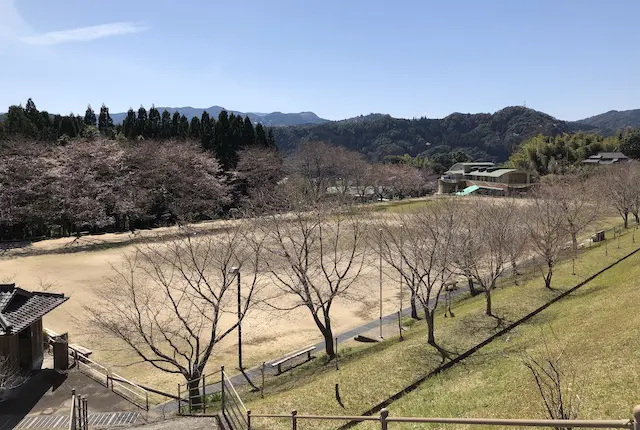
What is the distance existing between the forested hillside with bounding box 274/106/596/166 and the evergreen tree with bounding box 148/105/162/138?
3760 inches

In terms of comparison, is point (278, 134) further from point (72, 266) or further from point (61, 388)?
point (61, 388)

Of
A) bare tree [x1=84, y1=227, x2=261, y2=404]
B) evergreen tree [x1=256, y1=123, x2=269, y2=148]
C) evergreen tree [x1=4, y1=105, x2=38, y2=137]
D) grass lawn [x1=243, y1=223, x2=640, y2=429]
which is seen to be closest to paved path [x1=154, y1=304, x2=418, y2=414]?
bare tree [x1=84, y1=227, x2=261, y2=404]

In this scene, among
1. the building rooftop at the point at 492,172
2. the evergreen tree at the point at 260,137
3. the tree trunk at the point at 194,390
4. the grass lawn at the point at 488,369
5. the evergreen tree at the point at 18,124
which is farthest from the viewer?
the building rooftop at the point at 492,172

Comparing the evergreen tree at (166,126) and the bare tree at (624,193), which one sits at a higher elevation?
the evergreen tree at (166,126)

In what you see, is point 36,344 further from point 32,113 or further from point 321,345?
point 32,113

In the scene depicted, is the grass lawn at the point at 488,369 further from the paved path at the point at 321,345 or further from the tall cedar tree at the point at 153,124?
the tall cedar tree at the point at 153,124

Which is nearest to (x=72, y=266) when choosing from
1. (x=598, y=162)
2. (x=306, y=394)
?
(x=306, y=394)

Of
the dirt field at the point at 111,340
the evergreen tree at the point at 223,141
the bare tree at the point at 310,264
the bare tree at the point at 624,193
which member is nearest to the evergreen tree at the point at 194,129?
the evergreen tree at the point at 223,141

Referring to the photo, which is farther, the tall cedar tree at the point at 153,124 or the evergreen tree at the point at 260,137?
the evergreen tree at the point at 260,137

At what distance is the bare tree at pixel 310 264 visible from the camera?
19.0 metres

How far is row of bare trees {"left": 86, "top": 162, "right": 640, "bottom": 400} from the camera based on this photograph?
1845 cm

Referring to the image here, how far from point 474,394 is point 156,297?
1996cm

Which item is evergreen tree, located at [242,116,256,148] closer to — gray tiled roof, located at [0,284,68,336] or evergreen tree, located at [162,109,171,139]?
evergreen tree, located at [162,109,171,139]

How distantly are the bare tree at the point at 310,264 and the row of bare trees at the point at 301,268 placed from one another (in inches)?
3.4
